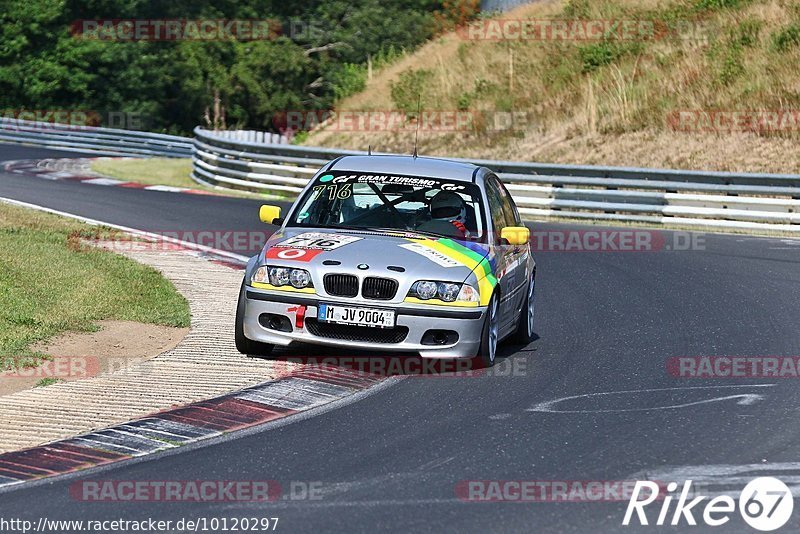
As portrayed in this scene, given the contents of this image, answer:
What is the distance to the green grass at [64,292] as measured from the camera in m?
10.7

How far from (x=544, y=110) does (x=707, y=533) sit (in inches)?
1041

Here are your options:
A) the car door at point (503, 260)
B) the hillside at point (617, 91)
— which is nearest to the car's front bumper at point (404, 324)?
the car door at point (503, 260)

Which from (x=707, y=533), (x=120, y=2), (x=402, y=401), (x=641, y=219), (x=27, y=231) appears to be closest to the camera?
(x=707, y=533)

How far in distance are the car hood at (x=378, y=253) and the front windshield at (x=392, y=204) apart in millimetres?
255

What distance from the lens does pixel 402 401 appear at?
873 cm

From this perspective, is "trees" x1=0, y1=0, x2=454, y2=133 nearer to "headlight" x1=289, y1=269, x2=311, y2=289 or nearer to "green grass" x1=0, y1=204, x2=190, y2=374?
"green grass" x1=0, y1=204, x2=190, y2=374

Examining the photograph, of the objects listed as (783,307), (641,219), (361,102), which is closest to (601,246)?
(641,219)

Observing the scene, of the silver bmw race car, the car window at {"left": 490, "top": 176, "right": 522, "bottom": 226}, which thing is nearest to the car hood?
the silver bmw race car

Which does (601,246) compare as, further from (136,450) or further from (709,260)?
(136,450)

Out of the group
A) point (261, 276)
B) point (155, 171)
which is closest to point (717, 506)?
point (261, 276)

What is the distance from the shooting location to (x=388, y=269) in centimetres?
956

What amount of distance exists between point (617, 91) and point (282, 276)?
22.3 m

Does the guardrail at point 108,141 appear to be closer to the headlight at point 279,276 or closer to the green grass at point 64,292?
the green grass at point 64,292

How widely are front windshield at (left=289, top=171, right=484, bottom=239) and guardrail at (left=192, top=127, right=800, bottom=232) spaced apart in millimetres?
11193
